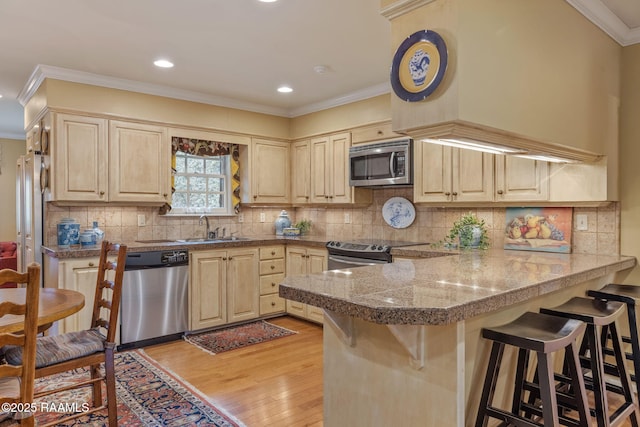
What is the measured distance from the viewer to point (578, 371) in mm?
1667

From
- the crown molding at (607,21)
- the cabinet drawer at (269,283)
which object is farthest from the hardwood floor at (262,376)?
the crown molding at (607,21)

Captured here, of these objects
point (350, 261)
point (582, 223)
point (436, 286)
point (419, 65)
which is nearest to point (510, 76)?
point (419, 65)

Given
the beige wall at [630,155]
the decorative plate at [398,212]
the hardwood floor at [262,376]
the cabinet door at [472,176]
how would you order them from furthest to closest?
1. the decorative plate at [398,212]
2. the cabinet door at [472,176]
3. the beige wall at [630,155]
4. the hardwood floor at [262,376]

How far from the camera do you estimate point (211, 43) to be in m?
3.09

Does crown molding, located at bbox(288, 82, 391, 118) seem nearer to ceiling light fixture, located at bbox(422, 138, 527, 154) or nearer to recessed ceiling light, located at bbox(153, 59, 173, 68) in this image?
recessed ceiling light, located at bbox(153, 59, 173, 68)

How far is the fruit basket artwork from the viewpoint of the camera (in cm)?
311

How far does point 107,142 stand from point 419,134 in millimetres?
3122

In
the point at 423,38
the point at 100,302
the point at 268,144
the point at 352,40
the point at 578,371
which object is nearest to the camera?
the point at 578,371

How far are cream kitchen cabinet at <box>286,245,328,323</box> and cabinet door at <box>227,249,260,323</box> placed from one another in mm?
401

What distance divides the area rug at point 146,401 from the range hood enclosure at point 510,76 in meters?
2.03

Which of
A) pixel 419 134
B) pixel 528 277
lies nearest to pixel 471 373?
pixel 528 277

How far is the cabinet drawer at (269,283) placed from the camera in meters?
4.61

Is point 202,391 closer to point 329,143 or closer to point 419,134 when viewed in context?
point 419,134

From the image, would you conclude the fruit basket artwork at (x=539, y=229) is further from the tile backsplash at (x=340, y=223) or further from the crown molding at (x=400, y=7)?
the crown molding at (x=400, y=7)
